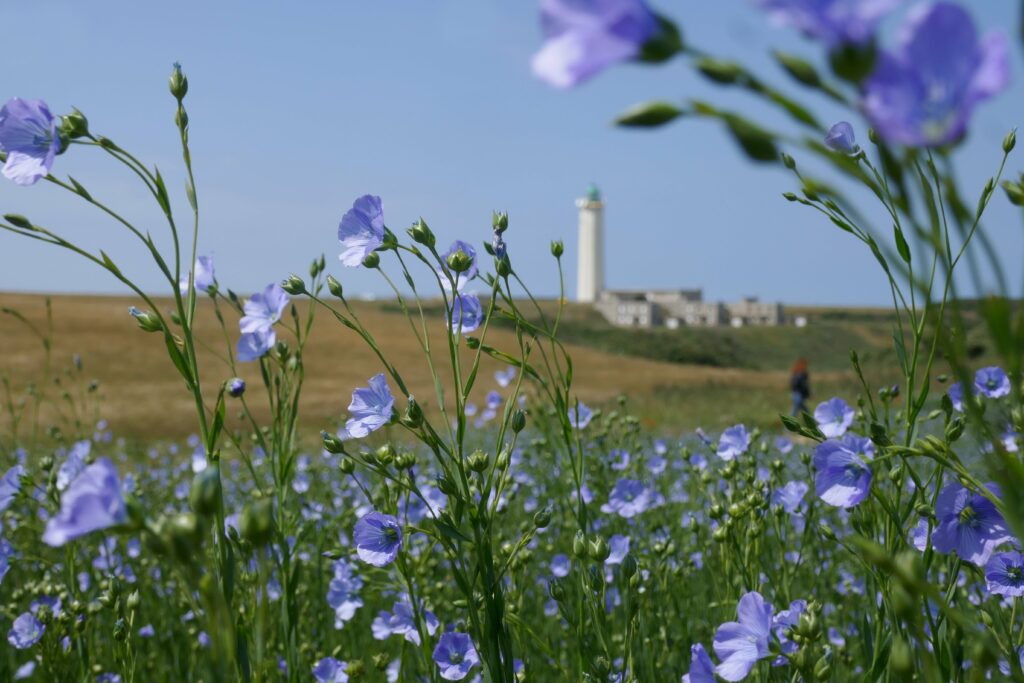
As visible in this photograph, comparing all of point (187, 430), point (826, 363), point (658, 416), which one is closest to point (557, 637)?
point (658, 416)

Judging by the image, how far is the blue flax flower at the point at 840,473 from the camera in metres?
1.35

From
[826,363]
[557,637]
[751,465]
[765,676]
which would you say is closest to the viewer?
[765,676]

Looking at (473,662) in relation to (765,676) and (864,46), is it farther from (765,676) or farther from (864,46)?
(864,46)

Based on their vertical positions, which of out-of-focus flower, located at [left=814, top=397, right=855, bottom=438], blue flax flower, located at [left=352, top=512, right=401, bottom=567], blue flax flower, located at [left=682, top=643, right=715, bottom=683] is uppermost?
out-of-focus flower, located at [left=814, top=397, right=855, bottom=438]

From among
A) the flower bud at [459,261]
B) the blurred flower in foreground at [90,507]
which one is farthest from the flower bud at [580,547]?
the blurred flower in foreground at [90,507]

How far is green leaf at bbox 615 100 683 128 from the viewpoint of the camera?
0.55 m

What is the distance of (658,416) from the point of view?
50.7 feet

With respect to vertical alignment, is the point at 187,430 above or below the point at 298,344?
below

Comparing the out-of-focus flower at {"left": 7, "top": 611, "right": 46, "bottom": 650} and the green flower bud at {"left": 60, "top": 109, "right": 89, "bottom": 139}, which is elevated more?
the green flower bud at {"left": 60, "top": 109, "right": 89, "bottom": 139}

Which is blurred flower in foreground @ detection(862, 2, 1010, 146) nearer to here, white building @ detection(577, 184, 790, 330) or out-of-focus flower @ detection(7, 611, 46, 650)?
out-of-focus flower @ detection(7, 611, 46, 650)

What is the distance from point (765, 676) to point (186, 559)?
4.10 feet

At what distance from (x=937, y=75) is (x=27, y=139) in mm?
1299

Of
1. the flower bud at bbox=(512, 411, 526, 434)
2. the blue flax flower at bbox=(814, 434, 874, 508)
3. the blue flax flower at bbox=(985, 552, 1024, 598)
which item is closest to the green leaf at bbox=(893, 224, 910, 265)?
the blue flax flower at bbox=(814, 434, 874, 508)

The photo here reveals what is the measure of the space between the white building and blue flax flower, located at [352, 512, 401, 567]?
5244cm
